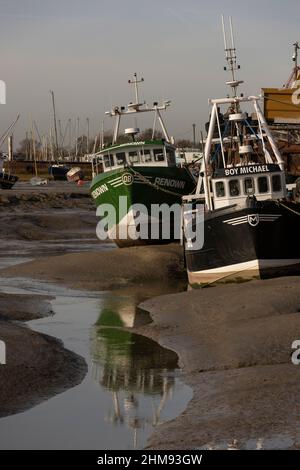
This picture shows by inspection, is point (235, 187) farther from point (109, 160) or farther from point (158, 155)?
point (109, 160)

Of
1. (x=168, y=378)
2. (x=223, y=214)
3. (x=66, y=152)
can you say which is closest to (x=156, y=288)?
(x=223, y=214)

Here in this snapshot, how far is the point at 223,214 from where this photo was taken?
26.8m

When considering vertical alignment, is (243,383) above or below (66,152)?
above

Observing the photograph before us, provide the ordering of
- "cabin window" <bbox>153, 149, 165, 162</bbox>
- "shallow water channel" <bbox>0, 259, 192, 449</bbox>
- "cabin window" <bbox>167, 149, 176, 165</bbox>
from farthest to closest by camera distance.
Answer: "cabin window" <bbox>167, 149, 176, 165</bbox> < "cabin window" <bbox>153, 149, 165, 162</bbox> < "shallow water channel" <bbox>0, 259, 192, 449</bbox>

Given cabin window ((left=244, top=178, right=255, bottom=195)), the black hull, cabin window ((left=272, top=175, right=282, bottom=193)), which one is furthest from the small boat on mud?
the black hull

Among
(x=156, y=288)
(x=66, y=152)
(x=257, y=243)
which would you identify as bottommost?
(x=66, y=152)

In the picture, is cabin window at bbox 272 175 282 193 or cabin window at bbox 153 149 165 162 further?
cabin window at bbox 153 149 165 162

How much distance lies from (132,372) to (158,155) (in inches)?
969

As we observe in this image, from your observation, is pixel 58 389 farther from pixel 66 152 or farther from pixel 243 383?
pixel 66 152

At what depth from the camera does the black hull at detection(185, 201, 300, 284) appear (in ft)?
86.3

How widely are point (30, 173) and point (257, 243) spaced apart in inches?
3800

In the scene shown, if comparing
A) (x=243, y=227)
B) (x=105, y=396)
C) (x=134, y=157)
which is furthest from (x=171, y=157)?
(x=105, y=396)

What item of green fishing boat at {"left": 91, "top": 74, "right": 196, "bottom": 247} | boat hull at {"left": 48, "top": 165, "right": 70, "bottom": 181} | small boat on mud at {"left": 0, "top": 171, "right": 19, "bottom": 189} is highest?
green fishing boat at {"left": 91, "top": 74, "right": 196, "bottom": 247}

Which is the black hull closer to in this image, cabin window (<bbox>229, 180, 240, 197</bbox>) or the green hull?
cabin window (<bbox>229, 180, 240, 197</bbox>)
